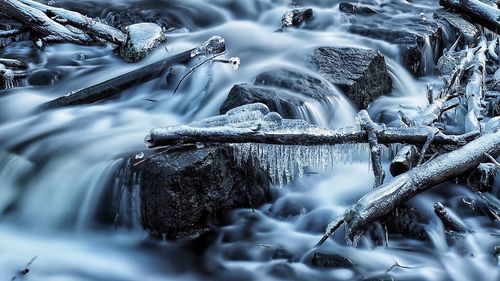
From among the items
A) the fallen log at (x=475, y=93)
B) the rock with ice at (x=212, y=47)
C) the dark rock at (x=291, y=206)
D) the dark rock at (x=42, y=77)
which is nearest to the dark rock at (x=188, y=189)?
the dark rock at (x=291, y=206)

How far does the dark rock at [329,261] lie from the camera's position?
3.47 metres

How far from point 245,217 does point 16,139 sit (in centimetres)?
208

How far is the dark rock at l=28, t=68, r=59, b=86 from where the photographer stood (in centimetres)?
589

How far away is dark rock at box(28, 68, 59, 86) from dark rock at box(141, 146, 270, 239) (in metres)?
2.70

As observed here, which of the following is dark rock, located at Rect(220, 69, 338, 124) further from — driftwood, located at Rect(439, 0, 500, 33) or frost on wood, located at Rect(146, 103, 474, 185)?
driftwood, located at Rect(439, 0, 500, 33)

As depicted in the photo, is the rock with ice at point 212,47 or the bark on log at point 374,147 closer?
the bark on log at point 374,147

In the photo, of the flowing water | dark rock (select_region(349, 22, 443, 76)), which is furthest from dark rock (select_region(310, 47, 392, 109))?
dark rock (select_region(349, 22, 443, 76))

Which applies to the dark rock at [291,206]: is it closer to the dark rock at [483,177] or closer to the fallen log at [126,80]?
the dark rock at [483,177]

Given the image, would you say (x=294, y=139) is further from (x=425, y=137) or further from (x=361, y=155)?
(x=425, y=137)

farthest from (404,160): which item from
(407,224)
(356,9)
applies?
(356,9)

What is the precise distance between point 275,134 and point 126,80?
7.91 ft

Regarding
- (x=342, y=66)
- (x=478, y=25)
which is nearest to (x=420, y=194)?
(x=342, y=66)

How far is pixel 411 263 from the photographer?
353 cm

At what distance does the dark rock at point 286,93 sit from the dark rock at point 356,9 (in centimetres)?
262
